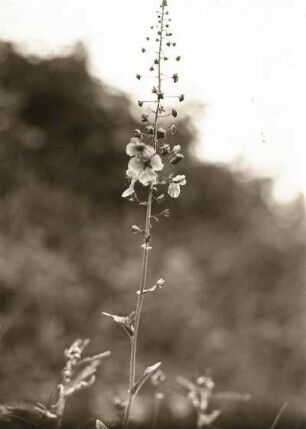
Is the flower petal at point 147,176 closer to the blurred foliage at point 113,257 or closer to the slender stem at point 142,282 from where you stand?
the slender stem at point 142,282

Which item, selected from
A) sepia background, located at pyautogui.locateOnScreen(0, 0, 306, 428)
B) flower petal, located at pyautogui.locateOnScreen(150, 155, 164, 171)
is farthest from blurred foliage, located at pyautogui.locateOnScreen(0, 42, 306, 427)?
flower petal, located at pyautogui.locateOnScreen(150, 155, 164, 171)

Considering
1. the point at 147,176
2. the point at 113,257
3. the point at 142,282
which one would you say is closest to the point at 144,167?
the point at 147,176

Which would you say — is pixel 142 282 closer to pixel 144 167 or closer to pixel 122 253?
pixel 144 167

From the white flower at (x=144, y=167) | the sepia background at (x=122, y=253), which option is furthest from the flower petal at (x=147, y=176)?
the sepia background at (x=122, y=253)

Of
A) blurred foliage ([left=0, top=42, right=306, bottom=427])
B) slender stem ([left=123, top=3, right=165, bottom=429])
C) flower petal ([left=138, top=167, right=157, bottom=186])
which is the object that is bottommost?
slender stem ([left=123, top=3, right=165, bottom=429])

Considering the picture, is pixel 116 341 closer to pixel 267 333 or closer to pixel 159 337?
pixel 159 337

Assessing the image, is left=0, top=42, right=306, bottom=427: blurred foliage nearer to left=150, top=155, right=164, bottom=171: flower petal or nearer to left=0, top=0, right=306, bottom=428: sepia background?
left=0, top=0, right=306, bottom=428: sepia background
